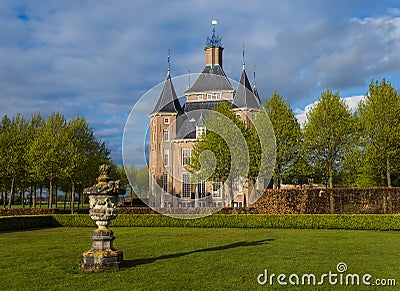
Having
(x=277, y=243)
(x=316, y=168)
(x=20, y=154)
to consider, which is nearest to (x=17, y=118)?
(x=20, y=154)

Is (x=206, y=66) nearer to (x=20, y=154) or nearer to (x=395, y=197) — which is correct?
(x=20, y=154)

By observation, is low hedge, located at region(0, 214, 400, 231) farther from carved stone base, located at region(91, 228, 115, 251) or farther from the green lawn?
carved stone base, located at region(91, 228, 115, 251)

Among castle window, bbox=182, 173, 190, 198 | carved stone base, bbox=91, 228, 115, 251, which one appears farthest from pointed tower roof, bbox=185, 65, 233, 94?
carved stone base, bbox=91, 228, 115, 251

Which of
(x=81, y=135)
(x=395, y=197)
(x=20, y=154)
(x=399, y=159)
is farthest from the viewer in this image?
(x=81, y=135)

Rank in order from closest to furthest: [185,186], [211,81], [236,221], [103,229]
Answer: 1. [103,229]
2. [236,221]
3. [185,186]
4. [211,81]

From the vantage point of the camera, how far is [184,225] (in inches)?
1056

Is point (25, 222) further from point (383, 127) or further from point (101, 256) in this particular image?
point (383, 127)

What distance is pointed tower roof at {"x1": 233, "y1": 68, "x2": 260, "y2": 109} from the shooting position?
4911cm

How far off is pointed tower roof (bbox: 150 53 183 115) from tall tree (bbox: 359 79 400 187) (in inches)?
1020

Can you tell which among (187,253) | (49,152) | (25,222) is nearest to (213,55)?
(49,152)

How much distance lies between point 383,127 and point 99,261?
28.6 m

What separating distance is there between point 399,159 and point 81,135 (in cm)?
2927

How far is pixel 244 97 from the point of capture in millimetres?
49625

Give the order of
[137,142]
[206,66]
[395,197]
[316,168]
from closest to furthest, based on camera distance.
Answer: [137,142] < [395,197] < [316,168] < [206,66]
